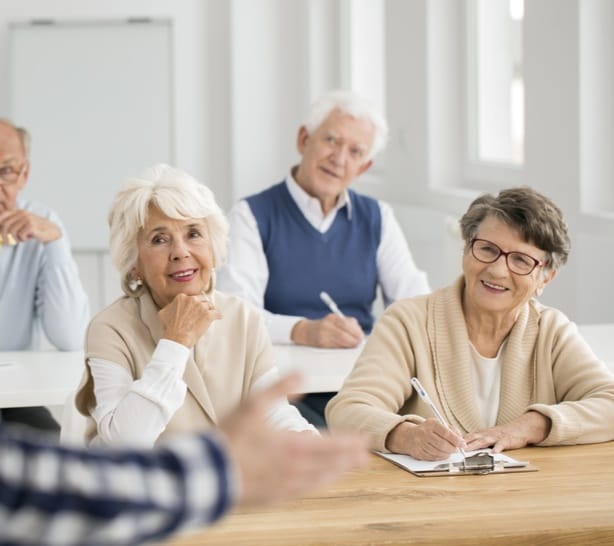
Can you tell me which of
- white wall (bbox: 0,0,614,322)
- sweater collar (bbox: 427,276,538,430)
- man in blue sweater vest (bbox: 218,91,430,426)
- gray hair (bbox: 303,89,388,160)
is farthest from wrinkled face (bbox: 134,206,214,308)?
white wall (bbox: 0,0,614,322)

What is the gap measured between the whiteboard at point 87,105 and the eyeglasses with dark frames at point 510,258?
183 inches

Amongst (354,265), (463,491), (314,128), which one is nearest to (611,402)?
(463,491)

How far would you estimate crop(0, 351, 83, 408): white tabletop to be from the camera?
8.76ft

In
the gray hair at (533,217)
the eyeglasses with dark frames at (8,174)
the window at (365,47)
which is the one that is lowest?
the gray hair at (533,217)

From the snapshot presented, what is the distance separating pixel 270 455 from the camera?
821 mm

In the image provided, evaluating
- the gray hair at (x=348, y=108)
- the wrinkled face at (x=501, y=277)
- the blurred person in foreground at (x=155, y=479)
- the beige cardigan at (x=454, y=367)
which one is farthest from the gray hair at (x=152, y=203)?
the gray hair at (x=348, y=108)

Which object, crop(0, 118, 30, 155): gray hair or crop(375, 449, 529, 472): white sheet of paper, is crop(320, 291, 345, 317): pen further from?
crop(375, 449, 529, 472): white sheet of paper

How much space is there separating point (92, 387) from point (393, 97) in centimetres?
389

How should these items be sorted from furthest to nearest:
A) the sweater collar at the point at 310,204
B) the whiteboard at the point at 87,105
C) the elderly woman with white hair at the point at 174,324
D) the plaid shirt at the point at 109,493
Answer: the whiteboard at the point at 87,105 → the sweater collar at the point at 310,204 → the elderly woman with white hair at the point at 174,324 → the plaid shirt at the point at 109,493

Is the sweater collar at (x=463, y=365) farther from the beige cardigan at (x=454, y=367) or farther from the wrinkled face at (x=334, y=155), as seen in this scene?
the wrinkled face at (x=334, y=155)

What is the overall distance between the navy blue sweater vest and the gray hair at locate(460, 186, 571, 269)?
143cm

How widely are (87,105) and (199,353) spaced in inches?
190

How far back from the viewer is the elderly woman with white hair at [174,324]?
2.24 m

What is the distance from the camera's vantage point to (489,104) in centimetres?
527
